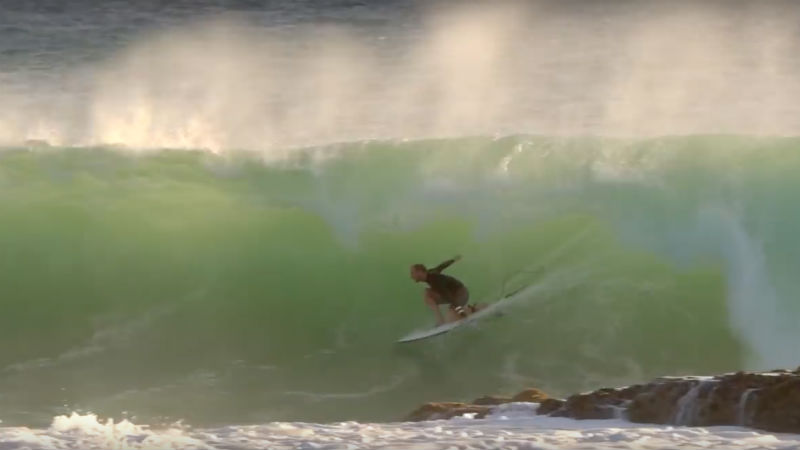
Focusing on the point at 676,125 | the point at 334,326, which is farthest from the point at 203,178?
the point at 676,125

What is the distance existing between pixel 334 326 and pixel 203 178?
112 inches

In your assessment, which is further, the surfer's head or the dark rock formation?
the surfer's head

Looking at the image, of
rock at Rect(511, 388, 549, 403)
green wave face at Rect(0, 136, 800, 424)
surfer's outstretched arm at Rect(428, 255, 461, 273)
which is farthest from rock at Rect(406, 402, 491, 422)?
surfer's outstretched arm at Rect(428, 255, 461, 273)

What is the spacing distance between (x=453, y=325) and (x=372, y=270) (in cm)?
170

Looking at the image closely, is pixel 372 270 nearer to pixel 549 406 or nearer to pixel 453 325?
pixel 453 325

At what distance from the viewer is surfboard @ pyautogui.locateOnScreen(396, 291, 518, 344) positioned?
36.6 ft

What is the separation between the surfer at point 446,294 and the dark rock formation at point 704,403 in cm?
381

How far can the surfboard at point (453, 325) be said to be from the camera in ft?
36.6

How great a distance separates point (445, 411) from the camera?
7883 millimetres

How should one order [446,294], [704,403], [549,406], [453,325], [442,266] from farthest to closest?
[442,266] → [446,294] → [453,325] → [549,406] → [704,403]

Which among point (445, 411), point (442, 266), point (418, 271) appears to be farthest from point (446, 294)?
point (445, 411)

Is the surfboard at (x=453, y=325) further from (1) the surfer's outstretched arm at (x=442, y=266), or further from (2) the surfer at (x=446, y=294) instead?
(1) the surfer's outstretched arm at (x=442, y=266)

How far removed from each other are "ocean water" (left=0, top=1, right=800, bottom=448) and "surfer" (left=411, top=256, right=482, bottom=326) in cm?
17

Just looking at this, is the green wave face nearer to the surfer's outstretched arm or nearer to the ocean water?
the ocean water
